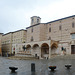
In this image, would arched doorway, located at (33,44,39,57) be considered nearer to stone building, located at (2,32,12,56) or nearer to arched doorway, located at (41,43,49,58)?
arched doorway, located at (41,43,49,58)

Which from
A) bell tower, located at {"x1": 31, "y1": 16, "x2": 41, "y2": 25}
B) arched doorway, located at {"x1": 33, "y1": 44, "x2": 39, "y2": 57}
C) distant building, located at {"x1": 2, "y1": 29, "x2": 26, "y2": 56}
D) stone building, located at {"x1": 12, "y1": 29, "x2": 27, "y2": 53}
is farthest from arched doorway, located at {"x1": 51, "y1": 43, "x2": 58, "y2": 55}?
bell tower, located at {"x1": 31, "y1": 16, "x2": 41, "y2": 25}

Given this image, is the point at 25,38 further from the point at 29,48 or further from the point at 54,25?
the point at 54,25

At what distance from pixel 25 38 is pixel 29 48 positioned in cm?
742

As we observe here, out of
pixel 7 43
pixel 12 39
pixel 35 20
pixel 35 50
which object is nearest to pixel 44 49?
pixel 35 50

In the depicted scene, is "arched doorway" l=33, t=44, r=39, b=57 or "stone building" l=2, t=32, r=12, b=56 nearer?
"arched doorway" l=33, t=44, r=39, b=57

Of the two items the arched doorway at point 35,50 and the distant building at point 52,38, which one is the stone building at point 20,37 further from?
the arched doorway at point 35,50

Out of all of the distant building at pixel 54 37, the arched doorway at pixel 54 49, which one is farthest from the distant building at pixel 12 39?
the arched doorway at pixel 54 49

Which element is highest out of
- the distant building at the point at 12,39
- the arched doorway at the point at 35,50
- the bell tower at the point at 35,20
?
the bell tower at the point at 35,20

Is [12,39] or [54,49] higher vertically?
[12,39]

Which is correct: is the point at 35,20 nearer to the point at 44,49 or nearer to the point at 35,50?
the point at 35,50

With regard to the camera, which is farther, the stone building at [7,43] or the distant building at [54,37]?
the stone building at [7,43]

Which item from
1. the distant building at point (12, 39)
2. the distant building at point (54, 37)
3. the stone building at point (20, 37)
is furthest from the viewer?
the distant building at point (12, 39)

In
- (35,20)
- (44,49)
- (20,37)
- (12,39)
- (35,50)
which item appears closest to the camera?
(44,49)

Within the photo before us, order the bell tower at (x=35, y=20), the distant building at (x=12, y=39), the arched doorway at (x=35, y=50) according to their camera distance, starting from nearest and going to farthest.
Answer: the arched doorway at (x=35, y=50) → the distant building at (x=12, y=39) → the bell tower at (x=35, y=20)
